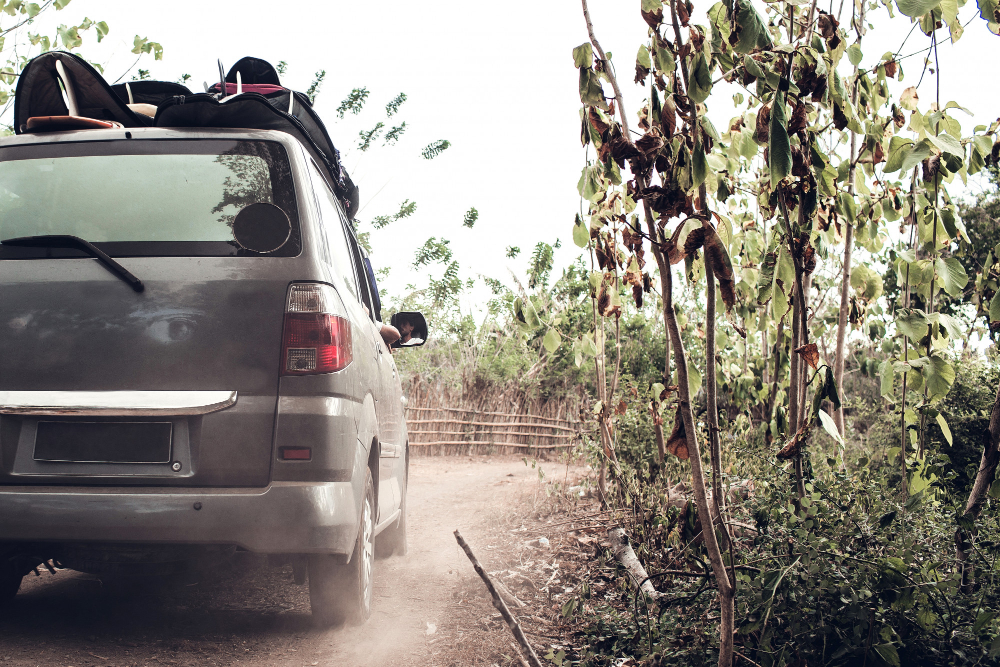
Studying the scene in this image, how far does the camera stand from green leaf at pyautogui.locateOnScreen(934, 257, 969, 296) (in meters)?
2.12

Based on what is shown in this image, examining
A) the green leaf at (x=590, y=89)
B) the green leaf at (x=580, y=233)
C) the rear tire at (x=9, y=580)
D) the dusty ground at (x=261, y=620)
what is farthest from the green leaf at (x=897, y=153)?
the rear tire at (x=9, y=580)

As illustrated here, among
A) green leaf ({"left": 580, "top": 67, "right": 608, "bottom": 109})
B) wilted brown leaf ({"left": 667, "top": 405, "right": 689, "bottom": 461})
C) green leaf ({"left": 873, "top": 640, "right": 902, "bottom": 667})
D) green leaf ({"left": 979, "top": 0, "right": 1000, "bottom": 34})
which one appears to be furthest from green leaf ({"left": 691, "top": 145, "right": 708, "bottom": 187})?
green leaf ({"left": 873, "top": 640, "right": 902, "bottom": 667})

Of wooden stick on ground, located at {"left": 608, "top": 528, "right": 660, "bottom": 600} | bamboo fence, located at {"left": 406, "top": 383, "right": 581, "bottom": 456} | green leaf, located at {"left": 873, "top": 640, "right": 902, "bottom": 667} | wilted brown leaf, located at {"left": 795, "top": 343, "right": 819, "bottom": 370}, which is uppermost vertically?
wilted brown leaf, located at {"left": 795, "top": 343, "right": 819, "bottom": 370}

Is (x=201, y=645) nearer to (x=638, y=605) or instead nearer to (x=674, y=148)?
(x=638, y=605)

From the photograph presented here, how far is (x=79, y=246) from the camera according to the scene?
2365mm

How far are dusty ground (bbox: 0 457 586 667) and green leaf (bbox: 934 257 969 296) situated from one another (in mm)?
2091

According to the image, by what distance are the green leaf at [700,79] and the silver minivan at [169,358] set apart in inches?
55.5

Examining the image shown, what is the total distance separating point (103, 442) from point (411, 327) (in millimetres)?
2663

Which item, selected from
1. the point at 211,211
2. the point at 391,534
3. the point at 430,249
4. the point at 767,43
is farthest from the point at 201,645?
the point at 430,249

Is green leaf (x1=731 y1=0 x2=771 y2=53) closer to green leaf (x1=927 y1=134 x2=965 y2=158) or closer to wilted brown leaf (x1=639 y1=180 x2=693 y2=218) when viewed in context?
wilted brown leaf (x1=639 y1=180 x2=693 y2=218)

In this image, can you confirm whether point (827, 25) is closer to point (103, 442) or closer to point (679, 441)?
point (679, 441)

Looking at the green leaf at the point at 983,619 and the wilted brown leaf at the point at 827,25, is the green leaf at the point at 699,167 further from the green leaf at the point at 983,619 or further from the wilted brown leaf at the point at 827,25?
the green leaf at the point at 983,619

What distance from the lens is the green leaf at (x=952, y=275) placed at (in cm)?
212

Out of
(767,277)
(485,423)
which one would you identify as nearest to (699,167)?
(767,277)
